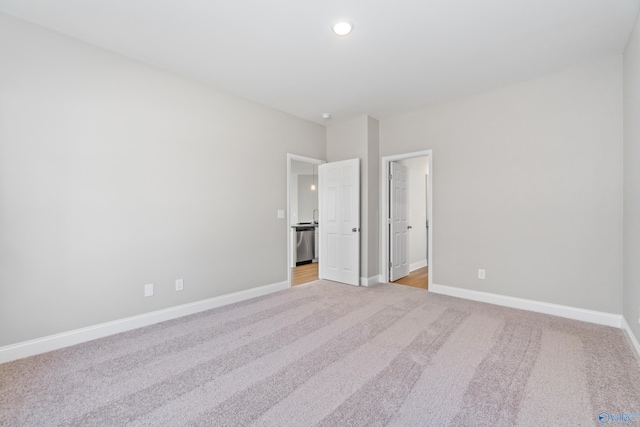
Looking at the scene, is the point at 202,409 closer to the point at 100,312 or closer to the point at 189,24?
the point at 100,312

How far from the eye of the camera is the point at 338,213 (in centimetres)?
479

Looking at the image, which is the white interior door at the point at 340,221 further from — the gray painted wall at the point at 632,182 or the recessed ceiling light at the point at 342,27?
the gray painted wall at the point at 632,182

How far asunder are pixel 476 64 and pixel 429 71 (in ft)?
1.50

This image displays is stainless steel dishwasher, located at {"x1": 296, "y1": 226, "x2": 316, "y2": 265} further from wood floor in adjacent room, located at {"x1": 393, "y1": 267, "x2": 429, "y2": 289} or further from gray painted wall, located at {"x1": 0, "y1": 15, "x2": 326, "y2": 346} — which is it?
gray painted wall, located at {"x1": 0, "y1": 15, "x2": 326, "y2": 346}

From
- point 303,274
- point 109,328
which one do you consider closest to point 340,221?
point 303,274

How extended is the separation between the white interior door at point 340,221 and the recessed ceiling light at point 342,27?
7.31ft

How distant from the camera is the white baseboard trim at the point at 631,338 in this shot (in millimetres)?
2263

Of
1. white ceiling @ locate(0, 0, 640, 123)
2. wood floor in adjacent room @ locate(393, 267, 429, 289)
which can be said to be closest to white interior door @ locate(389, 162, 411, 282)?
wood floor in adjacent room @ locate(393, 267, 429, 289)

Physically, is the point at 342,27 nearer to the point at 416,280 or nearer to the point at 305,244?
the point at 416,280

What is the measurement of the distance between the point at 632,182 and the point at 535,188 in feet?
2.88

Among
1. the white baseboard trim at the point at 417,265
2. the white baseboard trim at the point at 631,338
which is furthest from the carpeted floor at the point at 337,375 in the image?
the white baseboard trim at the point at 417,265

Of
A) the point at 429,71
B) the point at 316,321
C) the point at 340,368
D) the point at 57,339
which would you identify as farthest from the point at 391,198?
the point at 57,339

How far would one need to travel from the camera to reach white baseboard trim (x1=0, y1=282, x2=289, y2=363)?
7.50 feet

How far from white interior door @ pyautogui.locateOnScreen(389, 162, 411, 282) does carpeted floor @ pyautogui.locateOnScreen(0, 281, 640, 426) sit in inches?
69.9
